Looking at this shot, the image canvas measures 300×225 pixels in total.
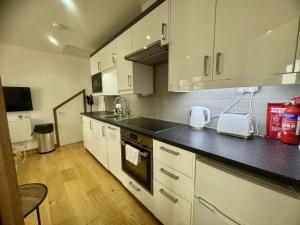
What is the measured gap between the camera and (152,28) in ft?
4.55

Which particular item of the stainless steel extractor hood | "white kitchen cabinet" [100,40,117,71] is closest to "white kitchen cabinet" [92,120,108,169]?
"white kitchen cabinet" [100,40,117,71]

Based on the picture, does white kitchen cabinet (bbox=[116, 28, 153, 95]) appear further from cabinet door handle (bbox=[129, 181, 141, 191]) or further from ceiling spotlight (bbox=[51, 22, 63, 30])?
cabinet door handle (bbox=[129, 181, 141, 191])

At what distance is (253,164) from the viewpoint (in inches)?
25.8

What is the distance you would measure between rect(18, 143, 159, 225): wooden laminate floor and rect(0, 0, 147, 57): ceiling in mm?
2355

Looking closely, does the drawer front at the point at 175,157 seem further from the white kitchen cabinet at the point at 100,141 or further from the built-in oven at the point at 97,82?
the built-in oven at the point at 97,82

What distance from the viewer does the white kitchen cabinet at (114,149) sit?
1.77m

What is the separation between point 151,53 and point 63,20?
152cm

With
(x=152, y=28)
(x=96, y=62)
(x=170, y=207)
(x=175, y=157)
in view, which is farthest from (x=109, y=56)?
(x=170, y=207)

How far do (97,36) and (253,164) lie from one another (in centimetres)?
289

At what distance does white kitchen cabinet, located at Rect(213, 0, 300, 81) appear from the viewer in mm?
714

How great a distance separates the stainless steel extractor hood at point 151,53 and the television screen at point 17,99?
273 cm

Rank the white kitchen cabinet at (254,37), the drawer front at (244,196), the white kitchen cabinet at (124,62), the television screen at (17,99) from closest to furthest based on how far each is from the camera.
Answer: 1. the drawer front at (244,196)
2. the white kitchen cabinet at (254,37)
3. the white kitchen cabinet at (124,62)
4. the television screen at (17,99)

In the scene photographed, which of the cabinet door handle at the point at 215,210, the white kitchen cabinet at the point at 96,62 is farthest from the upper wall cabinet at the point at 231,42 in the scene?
the white kitchen cabinet at the point at 96,62

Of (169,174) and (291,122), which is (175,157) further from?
(291,122)
